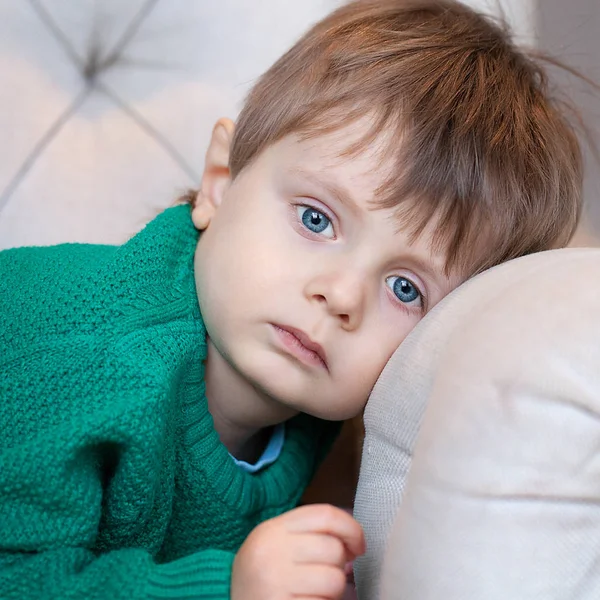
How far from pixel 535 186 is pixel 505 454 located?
1.16 ft

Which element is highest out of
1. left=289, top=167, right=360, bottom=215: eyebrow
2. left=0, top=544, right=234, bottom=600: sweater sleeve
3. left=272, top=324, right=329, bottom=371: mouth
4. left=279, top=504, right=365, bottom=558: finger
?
left=289, top=167, right=360, bottom=215: eyebrow

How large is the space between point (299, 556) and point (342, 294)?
0.76 feet

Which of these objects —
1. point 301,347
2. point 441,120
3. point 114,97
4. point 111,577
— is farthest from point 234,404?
point 114,97

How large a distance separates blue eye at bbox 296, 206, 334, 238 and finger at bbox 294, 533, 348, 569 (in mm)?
287

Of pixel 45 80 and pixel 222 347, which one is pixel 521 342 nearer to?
pixel 222 347

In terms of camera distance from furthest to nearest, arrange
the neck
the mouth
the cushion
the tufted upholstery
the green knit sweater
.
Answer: the tufted upholstery
the neck
the mouth
the green knit sweater
the cushion

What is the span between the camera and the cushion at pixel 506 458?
1.65 feet

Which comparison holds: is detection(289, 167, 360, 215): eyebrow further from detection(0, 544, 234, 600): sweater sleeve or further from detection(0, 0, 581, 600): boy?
detection(0, 544, 234, 600): sweater sleeve

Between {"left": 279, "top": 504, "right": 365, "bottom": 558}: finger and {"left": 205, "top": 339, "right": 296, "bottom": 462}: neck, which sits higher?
{"left": 279, "top": 504, "right": 365, "bottom": 558}: finger

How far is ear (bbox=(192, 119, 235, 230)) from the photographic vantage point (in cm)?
85

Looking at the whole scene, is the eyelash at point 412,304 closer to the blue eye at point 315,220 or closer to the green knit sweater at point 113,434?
the blue eye at point 315,220

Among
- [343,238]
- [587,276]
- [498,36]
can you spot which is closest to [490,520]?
Answer: [587,276]

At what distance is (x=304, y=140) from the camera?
29.3 inches

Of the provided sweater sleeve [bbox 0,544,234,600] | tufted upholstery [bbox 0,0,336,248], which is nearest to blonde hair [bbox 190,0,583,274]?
tufted upholstery [bbox 0,0,336,248]
